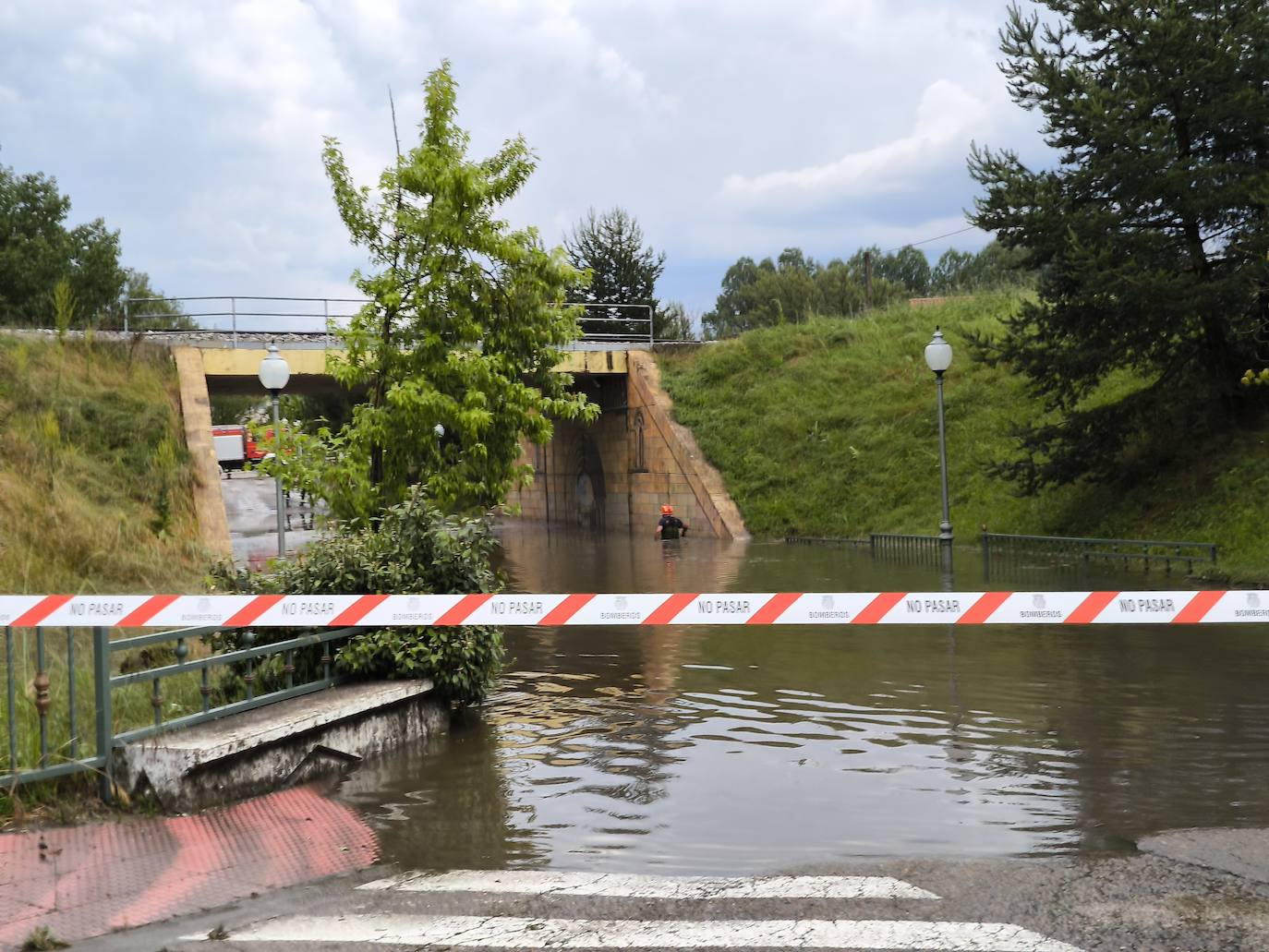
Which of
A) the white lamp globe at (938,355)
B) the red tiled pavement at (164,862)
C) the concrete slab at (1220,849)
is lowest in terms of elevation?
the concrete slab at (1220,849)

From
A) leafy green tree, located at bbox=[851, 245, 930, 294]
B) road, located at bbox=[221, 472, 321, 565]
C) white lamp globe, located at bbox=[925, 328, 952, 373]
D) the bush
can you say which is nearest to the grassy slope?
A: road, located at bbox=[221, 472, 321, 565]

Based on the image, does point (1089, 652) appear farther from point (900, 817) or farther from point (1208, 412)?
point (1208, 412)

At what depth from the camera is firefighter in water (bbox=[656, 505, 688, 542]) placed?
98.6ft

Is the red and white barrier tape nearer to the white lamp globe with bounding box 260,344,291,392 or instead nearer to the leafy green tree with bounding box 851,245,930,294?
the white lamp globe with bounding box 260,344,291,392

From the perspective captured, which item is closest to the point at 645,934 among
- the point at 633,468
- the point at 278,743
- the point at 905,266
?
the point at 278,743

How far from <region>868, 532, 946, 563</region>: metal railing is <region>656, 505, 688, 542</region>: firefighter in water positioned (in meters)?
6.37

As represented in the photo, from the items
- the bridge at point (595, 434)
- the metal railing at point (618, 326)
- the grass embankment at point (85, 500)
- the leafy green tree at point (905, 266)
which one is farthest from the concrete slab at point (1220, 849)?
the leafy green tree at point (905, 266)

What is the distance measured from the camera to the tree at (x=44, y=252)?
5322 cm

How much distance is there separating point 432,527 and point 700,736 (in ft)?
8.22

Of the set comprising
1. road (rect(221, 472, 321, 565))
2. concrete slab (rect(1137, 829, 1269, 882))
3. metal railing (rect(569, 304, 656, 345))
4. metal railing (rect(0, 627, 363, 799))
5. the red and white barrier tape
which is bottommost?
concrete slab (rect(1137, 829, 1269, 882))

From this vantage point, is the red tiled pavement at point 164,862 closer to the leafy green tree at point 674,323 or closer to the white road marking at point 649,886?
the white road marking at point 649,886

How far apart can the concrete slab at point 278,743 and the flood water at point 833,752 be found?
9.7 inches

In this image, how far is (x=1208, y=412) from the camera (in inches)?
793

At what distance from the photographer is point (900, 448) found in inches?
1127
